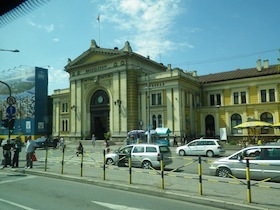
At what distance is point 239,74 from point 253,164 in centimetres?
3890

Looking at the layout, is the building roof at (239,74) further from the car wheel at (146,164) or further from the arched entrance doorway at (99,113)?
the car wheel at (146,164)

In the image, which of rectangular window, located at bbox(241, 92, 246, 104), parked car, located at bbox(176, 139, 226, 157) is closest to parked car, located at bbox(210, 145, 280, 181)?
parked car, located at bbox(176, 139, 226, 157)

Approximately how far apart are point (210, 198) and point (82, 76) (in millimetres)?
46318

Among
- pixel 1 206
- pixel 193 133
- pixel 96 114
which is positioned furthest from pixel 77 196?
pixel 96 114

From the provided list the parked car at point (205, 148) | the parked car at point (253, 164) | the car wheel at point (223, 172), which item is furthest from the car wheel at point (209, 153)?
the car wheel at point (223, 172)

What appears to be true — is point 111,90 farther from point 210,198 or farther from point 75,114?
point 210,198

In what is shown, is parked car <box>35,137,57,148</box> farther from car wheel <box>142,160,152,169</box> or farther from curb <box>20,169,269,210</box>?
curb <box>20,169,269,210</box>

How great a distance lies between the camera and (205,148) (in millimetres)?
25578

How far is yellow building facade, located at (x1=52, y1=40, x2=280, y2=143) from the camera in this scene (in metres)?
42.6

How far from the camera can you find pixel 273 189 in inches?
378

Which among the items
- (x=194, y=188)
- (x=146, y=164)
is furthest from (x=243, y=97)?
(x=194, y=188)

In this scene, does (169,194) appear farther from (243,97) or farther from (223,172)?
(243,97)

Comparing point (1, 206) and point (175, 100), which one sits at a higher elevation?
point (175, 100)

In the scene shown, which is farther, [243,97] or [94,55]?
[94,55]
